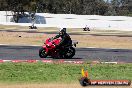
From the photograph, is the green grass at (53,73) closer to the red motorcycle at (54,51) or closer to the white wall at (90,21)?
the red motorcycle at (54,51)

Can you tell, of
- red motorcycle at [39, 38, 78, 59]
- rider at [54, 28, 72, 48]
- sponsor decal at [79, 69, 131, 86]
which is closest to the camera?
sponsor decal at [79, 69, 131, 86]

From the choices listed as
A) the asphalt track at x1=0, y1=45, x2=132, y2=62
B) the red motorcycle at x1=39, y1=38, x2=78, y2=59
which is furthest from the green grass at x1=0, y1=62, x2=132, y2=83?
the asphalt track at x1=0, y1=45, x2=132, y2=62

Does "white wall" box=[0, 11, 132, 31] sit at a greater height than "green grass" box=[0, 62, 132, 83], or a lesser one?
lesser

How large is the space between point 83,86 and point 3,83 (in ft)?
8.12

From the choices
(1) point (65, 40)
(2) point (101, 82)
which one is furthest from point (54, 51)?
(2) point (101, 82)

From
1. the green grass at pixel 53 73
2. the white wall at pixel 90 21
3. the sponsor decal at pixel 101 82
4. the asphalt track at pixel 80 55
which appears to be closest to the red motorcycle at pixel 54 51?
the asphalt track at pixel 80 55

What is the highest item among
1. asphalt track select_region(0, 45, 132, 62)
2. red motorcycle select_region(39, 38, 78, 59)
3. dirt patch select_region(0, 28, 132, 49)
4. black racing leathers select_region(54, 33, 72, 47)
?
black racing leathers select_region(54, 33, 72, 47)

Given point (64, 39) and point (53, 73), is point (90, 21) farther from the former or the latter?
point (53, 73)

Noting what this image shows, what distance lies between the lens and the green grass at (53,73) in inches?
492

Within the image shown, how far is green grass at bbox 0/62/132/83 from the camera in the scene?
41.0 feet

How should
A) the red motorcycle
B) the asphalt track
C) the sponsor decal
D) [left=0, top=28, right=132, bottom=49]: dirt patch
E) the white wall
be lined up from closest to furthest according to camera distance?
the sponsor decal, the red motorcycle, the asphalt track, [left=0, top=28, right=132, bottom=49]: dirt patch, the white wall

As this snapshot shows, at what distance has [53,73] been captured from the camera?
13883 millimetres

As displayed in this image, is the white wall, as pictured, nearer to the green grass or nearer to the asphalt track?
the asphalt track

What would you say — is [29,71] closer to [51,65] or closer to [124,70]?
[51,65]
